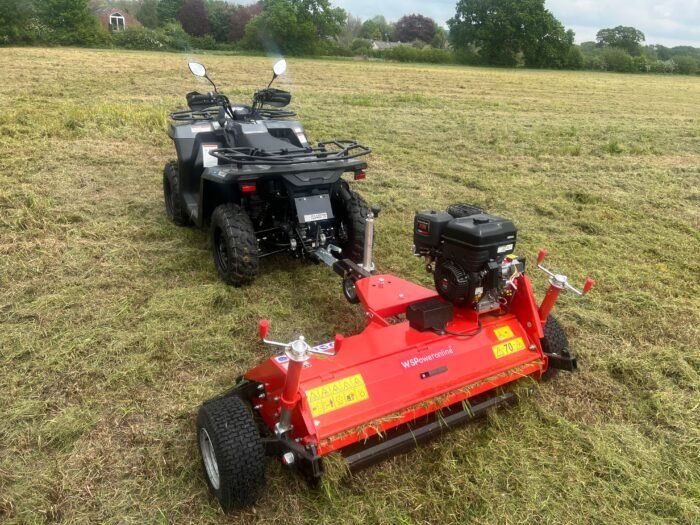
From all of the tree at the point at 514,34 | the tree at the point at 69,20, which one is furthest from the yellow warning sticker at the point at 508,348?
the tree at the point at 514,34

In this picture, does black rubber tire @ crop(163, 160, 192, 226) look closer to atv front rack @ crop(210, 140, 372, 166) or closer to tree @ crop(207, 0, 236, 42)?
atv front rack @ crop(210, 140, 372, 166)

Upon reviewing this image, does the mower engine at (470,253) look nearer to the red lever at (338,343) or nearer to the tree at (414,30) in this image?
the red lever at (338,343)

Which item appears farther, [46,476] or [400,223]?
[400,223]

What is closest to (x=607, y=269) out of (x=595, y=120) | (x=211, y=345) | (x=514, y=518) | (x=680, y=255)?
(x=680, y=255)

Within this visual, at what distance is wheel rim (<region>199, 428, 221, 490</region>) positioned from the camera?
102 inches

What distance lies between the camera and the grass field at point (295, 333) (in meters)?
2.61

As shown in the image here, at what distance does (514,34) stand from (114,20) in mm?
38951

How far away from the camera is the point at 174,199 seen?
582 cm

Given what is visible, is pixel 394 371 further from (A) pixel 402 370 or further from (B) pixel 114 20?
(B) pixel 114 20

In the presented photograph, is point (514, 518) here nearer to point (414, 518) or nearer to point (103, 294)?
point (414, 518)

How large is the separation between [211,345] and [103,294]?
1.26 meters

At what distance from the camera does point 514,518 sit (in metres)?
2.52

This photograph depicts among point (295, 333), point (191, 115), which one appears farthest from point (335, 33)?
point (295, 333)

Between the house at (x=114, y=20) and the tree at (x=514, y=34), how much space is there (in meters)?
32.7
